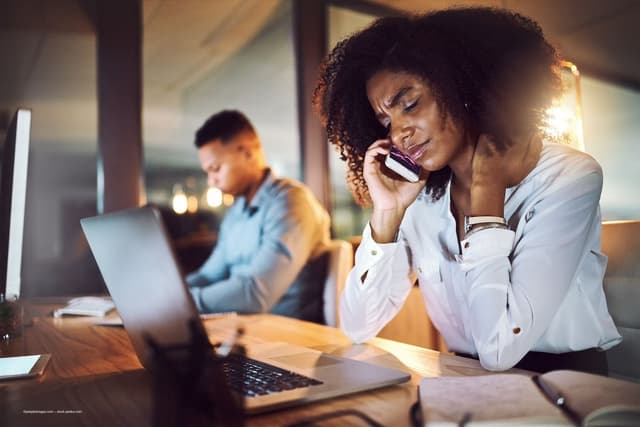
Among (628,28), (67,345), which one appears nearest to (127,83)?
(67,345)

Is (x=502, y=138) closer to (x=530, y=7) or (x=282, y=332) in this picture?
(x=282, y=332)

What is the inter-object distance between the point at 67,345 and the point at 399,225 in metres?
0.87

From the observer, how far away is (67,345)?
1360 mm

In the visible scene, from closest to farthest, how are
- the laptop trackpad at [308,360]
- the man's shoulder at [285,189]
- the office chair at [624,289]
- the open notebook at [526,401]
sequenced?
1. the open notebook at [526,401]
2. the laptop trackpad at [308,360]
3. the office chair at [624,289]
4. the man's shoulder at [285,189]

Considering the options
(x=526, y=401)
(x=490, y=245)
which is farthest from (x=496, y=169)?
(x=526, y=401)

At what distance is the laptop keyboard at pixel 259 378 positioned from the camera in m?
0.80

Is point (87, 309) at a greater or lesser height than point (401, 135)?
lesser

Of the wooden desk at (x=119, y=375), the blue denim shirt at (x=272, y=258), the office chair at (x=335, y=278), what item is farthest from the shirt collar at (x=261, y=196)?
the wooden desk at (x=119, y=375)

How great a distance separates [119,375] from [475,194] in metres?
0.77

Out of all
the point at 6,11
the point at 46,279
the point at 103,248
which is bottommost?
the point at 46,279

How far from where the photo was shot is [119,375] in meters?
1.00

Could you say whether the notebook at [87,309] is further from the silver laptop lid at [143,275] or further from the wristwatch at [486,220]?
the wristwatch at [486,220]

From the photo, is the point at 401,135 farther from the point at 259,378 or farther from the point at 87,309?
the point at 87,309

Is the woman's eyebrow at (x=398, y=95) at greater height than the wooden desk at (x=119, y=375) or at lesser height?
greater
